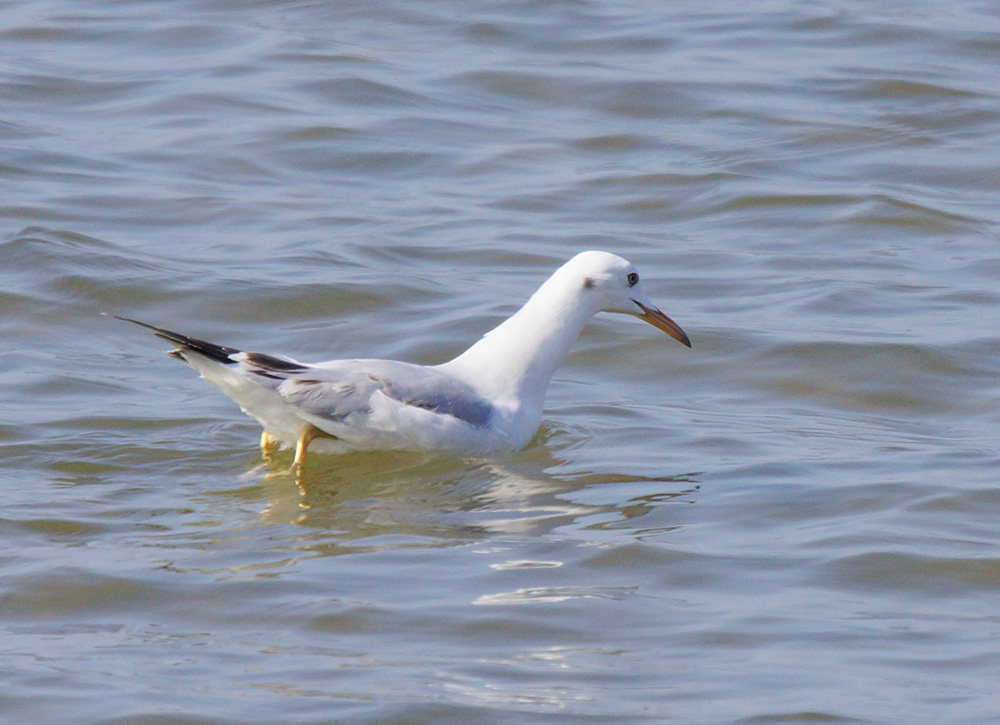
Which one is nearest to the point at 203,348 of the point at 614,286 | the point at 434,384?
the point at 434,384

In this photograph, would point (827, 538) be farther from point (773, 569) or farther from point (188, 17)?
point (188, 17)

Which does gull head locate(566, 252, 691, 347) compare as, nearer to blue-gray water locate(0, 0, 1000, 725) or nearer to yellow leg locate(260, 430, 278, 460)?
blue-gray water locate(0, 0, 1000, 725)

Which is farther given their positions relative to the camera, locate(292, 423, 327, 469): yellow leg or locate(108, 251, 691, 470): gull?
locate(292, 423, 327, 469): yellow leg

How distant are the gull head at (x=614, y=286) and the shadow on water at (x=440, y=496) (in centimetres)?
80

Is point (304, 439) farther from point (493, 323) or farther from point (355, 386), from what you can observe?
point (493, 323)

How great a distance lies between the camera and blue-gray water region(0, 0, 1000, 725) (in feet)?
17.6

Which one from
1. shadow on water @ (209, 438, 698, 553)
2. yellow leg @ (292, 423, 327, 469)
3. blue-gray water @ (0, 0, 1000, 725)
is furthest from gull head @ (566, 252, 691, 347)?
yellow leg @ (292, 423, 327, 469)

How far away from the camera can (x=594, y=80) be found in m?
13.9

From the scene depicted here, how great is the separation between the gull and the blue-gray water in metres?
0.17

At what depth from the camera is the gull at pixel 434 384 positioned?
23.0ft

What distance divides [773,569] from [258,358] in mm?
2283

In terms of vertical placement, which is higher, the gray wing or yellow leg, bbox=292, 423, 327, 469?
the gray wing

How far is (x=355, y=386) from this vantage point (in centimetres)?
709

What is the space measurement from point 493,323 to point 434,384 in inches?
80.1
